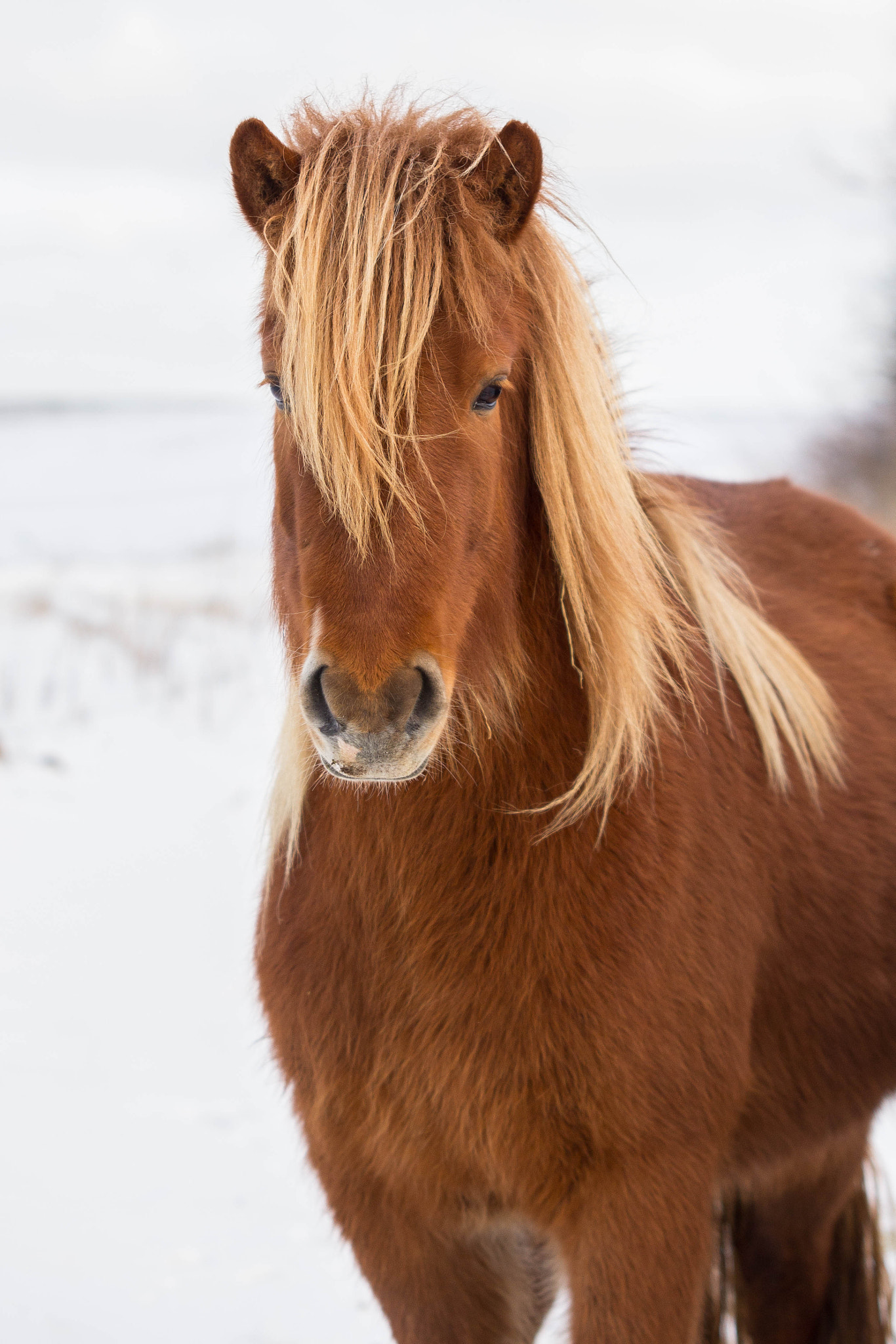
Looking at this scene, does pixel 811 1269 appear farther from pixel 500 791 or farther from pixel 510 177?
pixel 510 177

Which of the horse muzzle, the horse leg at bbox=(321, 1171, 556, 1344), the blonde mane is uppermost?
the blonde mane

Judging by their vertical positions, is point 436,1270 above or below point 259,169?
below

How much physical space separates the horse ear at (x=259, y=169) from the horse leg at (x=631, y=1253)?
5.18 feet

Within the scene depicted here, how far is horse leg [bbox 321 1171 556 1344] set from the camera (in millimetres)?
1944

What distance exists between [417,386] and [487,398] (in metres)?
0.14

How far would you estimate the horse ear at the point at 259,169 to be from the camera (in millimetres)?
1664

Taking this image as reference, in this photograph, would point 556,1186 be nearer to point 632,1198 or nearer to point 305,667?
point 632,1198

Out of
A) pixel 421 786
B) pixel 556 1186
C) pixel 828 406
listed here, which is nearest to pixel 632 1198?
pixel 556 1186

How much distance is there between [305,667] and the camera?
56.4 inches

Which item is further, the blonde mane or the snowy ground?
the snowy ground

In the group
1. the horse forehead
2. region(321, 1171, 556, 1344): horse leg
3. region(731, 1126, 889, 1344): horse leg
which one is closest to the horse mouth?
the horse forehead

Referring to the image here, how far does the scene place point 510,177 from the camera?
167 cm

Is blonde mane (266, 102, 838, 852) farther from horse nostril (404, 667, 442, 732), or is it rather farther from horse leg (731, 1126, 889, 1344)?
horse leg (731, 1126, 889, 1344)

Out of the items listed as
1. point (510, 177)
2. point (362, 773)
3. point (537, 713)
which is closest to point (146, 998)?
point (537, 713)
